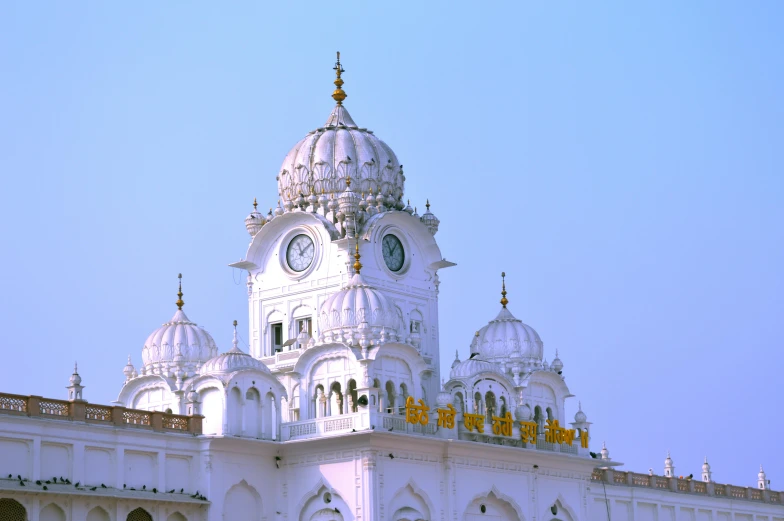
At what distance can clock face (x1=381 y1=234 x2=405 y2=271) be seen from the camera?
49.1 metres

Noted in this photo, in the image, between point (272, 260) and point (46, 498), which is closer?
point (46, 498)

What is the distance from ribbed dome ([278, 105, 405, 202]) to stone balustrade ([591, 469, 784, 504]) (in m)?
12.2

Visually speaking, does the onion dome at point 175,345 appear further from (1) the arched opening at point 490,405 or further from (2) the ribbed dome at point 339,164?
(1) the arched opening at point 490,405

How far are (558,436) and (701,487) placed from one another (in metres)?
13.1

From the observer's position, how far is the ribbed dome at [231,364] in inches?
1695

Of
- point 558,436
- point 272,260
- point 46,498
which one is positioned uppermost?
point 272,260

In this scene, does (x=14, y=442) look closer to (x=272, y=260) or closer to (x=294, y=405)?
(x=294, y=405)

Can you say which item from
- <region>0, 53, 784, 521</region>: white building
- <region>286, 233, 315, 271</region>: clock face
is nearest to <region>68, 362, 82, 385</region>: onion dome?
<region>0, 53, 784, 521</region>: white building

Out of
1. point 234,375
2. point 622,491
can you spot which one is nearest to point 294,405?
point 234,375

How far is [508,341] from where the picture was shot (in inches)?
1994

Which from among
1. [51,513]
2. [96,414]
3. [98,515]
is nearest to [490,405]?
[96,414]

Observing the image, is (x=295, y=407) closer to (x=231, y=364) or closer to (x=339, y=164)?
(x=231, y=364)

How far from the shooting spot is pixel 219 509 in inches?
1636

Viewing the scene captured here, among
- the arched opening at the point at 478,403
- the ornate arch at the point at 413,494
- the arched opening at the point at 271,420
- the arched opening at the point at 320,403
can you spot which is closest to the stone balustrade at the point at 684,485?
the arched opening at the point at 478,403
